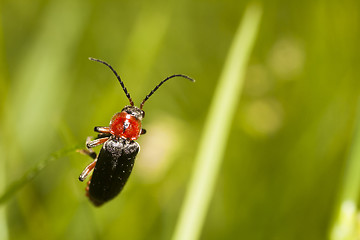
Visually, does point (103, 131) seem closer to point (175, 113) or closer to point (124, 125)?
point (124, 125)

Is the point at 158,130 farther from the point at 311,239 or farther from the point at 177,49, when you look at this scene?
the point at 177,49

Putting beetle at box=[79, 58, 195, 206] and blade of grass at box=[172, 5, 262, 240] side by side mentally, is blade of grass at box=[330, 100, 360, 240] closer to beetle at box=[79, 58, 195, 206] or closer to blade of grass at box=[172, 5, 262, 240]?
blade of grass at box=[172, 5, 262, 240]

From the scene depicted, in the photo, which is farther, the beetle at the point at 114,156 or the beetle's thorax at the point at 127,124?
the beetle's thorax at the point at 127,124

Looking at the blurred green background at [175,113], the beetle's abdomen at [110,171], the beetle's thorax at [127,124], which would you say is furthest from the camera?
the blurred green background at [175,113]

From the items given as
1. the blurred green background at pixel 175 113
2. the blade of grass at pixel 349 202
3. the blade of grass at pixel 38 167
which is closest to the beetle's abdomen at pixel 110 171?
the blurred green background at pixel 175 113

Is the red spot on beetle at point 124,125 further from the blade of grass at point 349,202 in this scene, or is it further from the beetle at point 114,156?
the blade of grass at point 349,202

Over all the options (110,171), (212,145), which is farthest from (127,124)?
(212,145)
